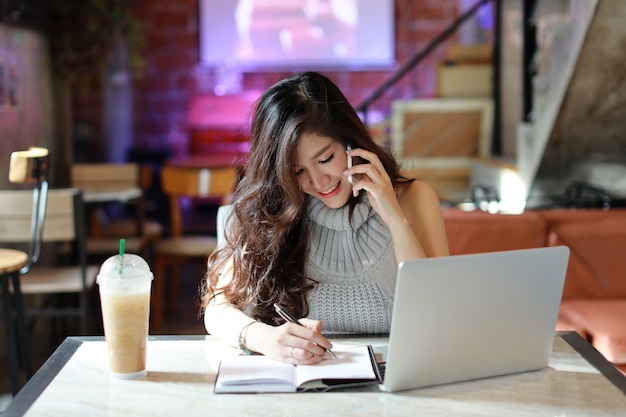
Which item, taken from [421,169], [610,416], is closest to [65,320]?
[421,169]

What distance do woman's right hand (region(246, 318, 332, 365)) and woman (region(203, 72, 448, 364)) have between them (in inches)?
8.4

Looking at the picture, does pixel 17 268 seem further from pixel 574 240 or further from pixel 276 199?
pixel 574 240

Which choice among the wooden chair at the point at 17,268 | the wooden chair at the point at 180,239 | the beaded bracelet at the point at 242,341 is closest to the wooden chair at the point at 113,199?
the wooden chair at the point at 180,239

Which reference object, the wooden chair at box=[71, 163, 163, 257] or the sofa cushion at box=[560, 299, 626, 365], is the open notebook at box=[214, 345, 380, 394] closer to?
the sofa cushion at box=[560, 299, 626, 365]

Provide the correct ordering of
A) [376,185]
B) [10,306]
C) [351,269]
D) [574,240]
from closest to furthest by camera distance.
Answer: [376,185] → [351,269] → [10,306] → [574,240]

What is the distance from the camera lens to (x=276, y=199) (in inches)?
79.1

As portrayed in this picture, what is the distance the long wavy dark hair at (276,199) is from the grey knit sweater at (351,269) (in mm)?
46

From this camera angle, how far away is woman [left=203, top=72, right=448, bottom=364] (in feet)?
6.38

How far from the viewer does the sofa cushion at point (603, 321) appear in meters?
2.96

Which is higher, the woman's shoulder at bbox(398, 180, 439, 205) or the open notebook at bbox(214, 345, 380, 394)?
the woman's shoulder at bbox(398, 180, 439, 205)

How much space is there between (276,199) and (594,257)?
179cm

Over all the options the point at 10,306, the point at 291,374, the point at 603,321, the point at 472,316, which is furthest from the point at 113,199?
the point at 472,316

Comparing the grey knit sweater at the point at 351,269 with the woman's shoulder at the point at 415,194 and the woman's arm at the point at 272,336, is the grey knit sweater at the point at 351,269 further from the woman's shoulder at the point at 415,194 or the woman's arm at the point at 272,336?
the woman's arm at the point at 272,336

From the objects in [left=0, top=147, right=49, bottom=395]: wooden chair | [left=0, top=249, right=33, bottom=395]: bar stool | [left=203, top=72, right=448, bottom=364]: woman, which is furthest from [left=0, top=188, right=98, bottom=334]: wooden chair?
[left=203, top=72, right=448, bottom=364]: woman
